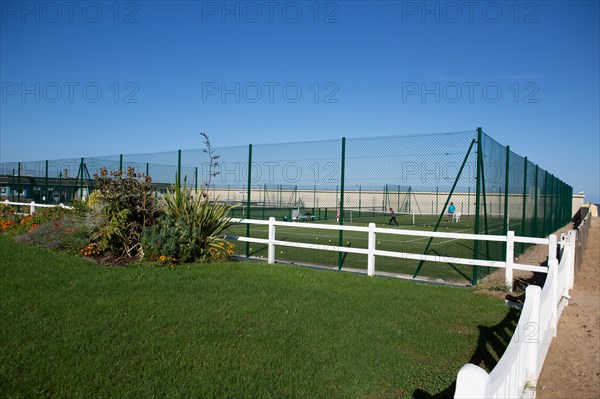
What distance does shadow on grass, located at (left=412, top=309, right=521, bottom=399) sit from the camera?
4176 mm

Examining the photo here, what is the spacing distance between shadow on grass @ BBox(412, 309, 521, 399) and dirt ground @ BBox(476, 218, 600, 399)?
49 cm

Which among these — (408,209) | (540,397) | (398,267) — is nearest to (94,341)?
(540,397)

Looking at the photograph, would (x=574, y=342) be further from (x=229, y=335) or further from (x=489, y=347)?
(x=229, y=335)

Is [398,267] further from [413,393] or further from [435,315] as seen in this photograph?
[413,393]

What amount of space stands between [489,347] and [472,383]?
379 centimetres

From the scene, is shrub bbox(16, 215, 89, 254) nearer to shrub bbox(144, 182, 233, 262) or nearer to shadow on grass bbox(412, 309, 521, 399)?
shrub bbox(144, 182, 233, 262)

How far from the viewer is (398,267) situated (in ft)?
39.9

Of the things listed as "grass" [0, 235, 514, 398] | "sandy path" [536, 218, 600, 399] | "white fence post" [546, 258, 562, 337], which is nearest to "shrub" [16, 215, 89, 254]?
"grass" [0, 235, 514, 398]

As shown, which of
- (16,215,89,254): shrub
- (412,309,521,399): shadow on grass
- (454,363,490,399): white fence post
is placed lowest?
(412,309,521,399): shadow on grass

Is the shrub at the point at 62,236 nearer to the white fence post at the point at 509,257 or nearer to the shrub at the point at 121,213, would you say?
the shrub at the point at 121,213

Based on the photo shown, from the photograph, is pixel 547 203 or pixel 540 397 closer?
pixel 540 397

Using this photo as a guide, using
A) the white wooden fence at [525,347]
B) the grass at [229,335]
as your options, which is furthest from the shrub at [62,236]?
the white wooden fence at [525,347]

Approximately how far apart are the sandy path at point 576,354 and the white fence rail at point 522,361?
0.84ft

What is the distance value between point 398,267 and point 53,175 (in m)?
18.4
